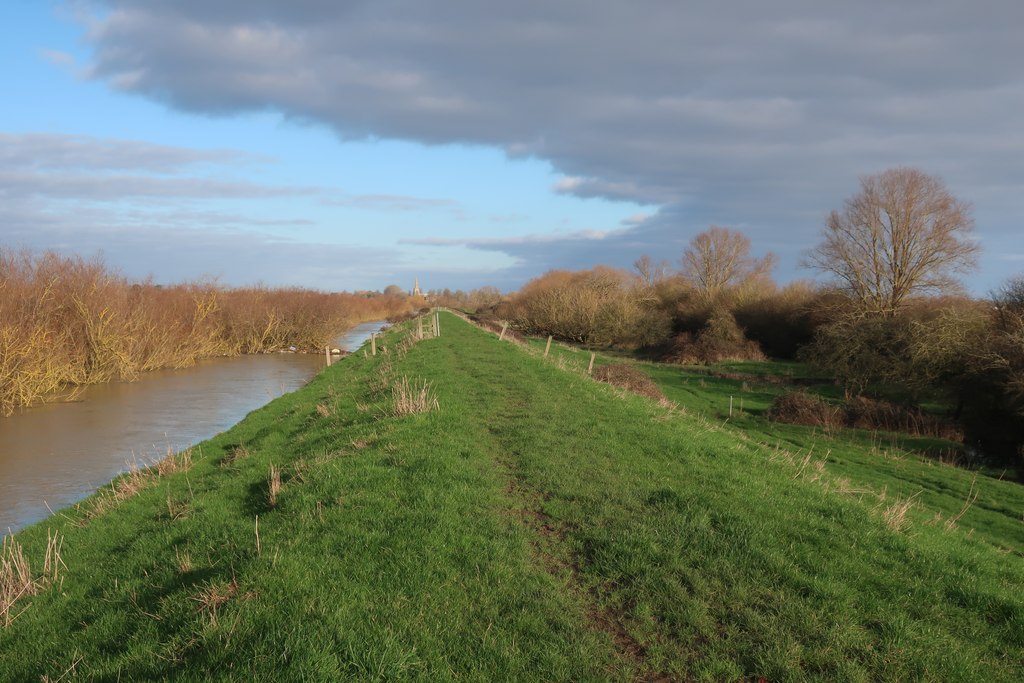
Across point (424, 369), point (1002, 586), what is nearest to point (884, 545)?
point (1002, 586)

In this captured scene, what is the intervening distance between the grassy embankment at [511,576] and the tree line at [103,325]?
15.8 m

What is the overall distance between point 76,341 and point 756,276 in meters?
57.0

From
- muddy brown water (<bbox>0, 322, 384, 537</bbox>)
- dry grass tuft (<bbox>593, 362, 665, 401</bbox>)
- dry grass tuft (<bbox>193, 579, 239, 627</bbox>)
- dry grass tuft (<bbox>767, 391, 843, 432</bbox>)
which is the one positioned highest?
dry grass tuft (<bbox>593, 362, 665, 401</bbox>)

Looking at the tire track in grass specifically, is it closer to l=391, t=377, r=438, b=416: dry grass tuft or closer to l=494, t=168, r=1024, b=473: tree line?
l=391, t=377, r=438, b=416: dry grass tuft

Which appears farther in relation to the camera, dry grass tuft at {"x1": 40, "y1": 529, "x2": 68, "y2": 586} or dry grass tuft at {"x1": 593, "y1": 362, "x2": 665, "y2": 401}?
dry grass tuft at {"x1": 593, "y1": 362, "x2": 665, "y2": 401}

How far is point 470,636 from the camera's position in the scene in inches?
209

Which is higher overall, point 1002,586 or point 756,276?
point 756,276

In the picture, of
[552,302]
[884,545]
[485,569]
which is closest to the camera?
[485,569]

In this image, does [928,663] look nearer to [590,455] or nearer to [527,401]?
[590,455]

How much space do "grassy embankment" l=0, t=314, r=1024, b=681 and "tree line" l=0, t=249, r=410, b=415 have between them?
1578cm

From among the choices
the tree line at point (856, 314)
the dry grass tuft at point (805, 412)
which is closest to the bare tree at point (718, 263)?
the tree line at point (856, 314)

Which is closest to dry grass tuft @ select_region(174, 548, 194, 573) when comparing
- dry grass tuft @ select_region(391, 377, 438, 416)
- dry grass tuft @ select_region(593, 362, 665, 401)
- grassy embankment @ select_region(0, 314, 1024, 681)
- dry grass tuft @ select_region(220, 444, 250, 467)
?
grassy embankment @ select_region(0, 314, 1024, 681)

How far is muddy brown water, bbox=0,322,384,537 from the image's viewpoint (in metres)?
14.4

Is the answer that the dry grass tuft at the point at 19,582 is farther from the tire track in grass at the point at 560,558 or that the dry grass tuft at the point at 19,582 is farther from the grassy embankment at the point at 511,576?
the tire track in grass at the point at 560,558
